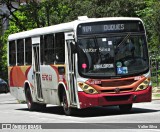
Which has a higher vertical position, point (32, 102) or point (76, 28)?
point (76, 28)

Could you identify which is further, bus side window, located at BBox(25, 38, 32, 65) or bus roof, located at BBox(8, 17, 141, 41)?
bus side window, located at BBox(25, 38, 32, 65)

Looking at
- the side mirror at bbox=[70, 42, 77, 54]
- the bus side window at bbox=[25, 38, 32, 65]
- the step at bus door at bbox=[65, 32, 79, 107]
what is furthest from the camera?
the bus side window at bbox=[25, 38, 32, 65]

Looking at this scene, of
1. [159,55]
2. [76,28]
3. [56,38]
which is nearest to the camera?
[76,28]

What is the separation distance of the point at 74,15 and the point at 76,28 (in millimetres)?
25670

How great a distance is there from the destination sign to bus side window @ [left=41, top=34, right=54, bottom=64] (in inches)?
86.4

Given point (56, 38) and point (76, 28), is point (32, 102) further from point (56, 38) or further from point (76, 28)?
point (76, 28)

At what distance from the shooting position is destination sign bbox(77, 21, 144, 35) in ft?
61.3

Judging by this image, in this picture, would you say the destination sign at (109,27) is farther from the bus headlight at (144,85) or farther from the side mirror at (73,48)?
the bus headlight at (144,85)

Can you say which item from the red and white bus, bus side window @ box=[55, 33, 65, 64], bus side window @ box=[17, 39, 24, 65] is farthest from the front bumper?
bus side window @ box=[17, 39, 24, 65]

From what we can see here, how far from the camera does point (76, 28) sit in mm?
18641

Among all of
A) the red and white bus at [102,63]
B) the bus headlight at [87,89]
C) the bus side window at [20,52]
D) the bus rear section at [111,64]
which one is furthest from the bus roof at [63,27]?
the bus headlight at [87,89]

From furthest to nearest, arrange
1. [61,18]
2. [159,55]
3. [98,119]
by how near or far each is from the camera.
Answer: [61,18], [159,55], [98,119]

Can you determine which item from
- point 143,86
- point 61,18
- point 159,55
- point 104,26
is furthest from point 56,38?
point 61,18

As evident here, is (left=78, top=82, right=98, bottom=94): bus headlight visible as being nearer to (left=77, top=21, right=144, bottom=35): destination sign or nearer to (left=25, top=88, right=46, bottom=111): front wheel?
(left=77, top=21, right=144, bottom=35): destination sign
